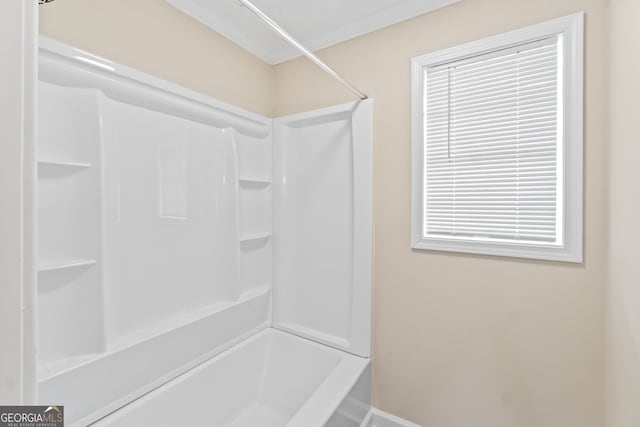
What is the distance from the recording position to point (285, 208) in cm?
210

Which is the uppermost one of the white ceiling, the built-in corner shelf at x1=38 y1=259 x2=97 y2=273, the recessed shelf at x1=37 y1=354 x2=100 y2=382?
the white ceiling

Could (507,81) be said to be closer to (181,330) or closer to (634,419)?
(634,419)

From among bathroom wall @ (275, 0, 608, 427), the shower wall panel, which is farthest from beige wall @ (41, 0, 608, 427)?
the shower wall panel

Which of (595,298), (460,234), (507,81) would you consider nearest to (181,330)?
(460,234)

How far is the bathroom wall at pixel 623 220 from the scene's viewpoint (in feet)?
2.81

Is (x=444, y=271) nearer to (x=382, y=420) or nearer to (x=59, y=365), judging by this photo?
(x=382, y=420)

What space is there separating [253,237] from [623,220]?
1809mm

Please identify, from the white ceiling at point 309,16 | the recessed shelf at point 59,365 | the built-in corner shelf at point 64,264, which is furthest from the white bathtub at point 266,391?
the white ceiling at point 309,16

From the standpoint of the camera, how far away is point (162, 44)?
149cm

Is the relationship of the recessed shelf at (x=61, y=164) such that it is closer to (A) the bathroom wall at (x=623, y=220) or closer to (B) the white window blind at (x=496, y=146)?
(B) the white window blind at (x=496, y=146)

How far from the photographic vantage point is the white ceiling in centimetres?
159

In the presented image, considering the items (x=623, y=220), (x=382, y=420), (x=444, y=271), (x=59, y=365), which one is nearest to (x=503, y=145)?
(x=623, y=220)

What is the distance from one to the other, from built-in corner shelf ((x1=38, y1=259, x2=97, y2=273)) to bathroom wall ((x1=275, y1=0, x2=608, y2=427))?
1.44 m

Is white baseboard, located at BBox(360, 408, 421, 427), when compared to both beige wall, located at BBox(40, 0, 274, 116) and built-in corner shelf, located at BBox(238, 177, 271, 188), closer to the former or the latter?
built-in corner shelf, located at BBox(238, 177, 271, 188)
